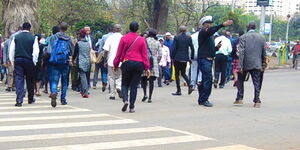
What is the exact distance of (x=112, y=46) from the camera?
1347 centimetres

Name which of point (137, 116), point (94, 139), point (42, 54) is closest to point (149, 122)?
point (137, 116)

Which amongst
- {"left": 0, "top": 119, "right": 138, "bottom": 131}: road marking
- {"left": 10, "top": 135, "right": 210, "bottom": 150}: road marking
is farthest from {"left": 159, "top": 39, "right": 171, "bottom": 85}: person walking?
{"left": 10, "top": 135, "right": 210, "bottom": 150}: road marking

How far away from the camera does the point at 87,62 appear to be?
543 inches

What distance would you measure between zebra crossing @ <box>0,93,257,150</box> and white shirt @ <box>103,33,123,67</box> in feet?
9.80

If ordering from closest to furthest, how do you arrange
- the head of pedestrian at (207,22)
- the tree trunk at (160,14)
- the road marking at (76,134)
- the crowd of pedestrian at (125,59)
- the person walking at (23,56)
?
the road marking at (76,134)
the crowd of pedestrian at (125,59)
the person walking at (23,56)
the head of pedestrian at (207,22)
the tree trunk at (160,14)

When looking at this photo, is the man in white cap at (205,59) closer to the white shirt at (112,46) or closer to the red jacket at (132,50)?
the red jacket at (132,50)

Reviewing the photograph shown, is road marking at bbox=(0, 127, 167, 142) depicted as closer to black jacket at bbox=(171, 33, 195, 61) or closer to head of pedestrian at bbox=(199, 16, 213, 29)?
head of pedestrian at bbox=(199, 16, 213, 29)

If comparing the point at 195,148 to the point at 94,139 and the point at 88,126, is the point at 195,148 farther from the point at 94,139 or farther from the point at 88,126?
the point at 88,126

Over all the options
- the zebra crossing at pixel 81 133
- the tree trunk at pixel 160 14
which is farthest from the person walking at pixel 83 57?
the tree trunk at pixel 160 14

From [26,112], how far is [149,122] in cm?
280

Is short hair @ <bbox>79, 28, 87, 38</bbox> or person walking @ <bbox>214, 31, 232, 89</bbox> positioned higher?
short hair @ <bbox>79, 28, 87, 38</bbox>

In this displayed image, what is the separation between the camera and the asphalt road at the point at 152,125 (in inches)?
299

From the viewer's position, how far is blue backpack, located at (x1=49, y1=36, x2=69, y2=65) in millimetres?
11453

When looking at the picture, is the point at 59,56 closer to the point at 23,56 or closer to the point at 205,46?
the point at 23,56
